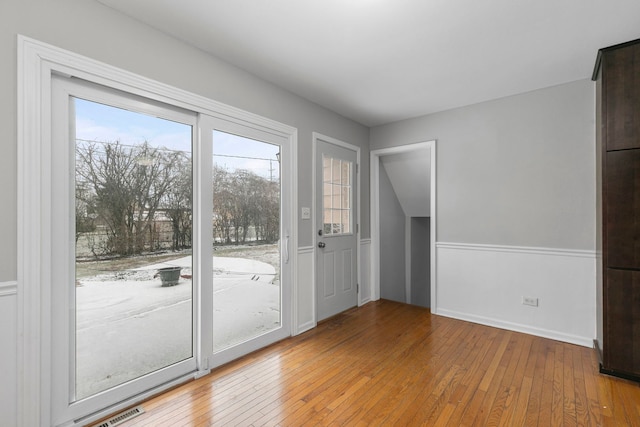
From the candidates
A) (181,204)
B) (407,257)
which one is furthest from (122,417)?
(407,257)

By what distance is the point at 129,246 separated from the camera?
2.07m

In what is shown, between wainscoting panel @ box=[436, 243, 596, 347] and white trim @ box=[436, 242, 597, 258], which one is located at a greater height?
white trim @ box=[436, 242, 597, 258]

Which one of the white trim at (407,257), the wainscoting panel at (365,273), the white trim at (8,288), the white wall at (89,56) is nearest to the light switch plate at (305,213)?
the white wall at (89,56)

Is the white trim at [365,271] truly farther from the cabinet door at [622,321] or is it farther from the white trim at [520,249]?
the cabinet door at [622,321]

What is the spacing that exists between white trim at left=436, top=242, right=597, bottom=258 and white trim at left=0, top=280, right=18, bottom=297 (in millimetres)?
3794

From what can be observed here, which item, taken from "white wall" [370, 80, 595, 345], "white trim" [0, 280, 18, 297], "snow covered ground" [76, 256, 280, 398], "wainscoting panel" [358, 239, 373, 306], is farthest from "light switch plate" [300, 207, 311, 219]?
"white trim" [0, 280, 18, 297]

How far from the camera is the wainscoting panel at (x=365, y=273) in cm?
428

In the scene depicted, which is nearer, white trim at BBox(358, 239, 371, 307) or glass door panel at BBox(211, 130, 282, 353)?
glass door panel at BBox(211, 130, 282, 353)

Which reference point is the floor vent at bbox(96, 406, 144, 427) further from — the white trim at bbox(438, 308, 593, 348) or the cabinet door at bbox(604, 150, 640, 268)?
the cabinet door at bbox(604, 150, 640, 268)

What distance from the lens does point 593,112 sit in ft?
9.46

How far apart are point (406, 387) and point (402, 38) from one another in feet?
8.46

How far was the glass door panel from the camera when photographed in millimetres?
2564

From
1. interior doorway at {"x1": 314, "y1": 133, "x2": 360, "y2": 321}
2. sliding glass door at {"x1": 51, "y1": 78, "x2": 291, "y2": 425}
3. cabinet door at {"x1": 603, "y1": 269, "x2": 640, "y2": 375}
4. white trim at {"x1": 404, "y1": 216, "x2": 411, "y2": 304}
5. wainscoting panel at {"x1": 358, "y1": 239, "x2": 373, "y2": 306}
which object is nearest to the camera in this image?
sliding glass door at {"x1": 51, "y1": 78, "x2": 291, "y2": 425}

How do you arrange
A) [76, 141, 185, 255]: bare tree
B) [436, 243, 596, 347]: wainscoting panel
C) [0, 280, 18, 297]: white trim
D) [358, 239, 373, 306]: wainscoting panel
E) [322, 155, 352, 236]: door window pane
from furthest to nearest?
[358, 239, 373, 306]: wainscoting panel < [322, 155, 352, 236]: door window pane < [436, 243, 596, 347]: wainscoting panel < [76, 141, 185, 255]: bare tree < [0, 280, 18, 297]: white trim
